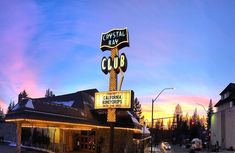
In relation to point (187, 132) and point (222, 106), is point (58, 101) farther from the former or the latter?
point (187, 132)

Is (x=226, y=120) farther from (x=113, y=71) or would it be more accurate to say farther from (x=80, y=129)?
(x=113, y=71)

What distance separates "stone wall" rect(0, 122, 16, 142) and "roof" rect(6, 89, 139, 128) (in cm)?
735

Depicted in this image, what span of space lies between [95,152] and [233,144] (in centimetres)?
6414

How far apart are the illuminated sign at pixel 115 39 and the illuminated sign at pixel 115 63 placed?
142cm

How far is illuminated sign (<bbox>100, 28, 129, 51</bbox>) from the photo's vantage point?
1570 inches

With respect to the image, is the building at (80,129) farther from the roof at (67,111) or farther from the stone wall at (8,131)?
the stone wall at (8,131)

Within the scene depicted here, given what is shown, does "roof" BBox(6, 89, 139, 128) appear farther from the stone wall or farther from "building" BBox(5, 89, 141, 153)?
the stone wall

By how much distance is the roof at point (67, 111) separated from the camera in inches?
1259

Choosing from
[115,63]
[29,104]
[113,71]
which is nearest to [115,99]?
[113,71]

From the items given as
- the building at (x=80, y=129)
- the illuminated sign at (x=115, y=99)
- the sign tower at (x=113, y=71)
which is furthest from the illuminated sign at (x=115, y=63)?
the building at (x=80, y=129)

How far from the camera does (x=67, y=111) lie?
38.3 metres

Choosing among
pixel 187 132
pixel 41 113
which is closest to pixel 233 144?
pixel 41 113

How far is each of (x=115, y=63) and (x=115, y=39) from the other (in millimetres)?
2780

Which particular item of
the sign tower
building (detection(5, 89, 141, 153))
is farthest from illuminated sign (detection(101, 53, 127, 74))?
building (detection(5, 89, 141, 153))
